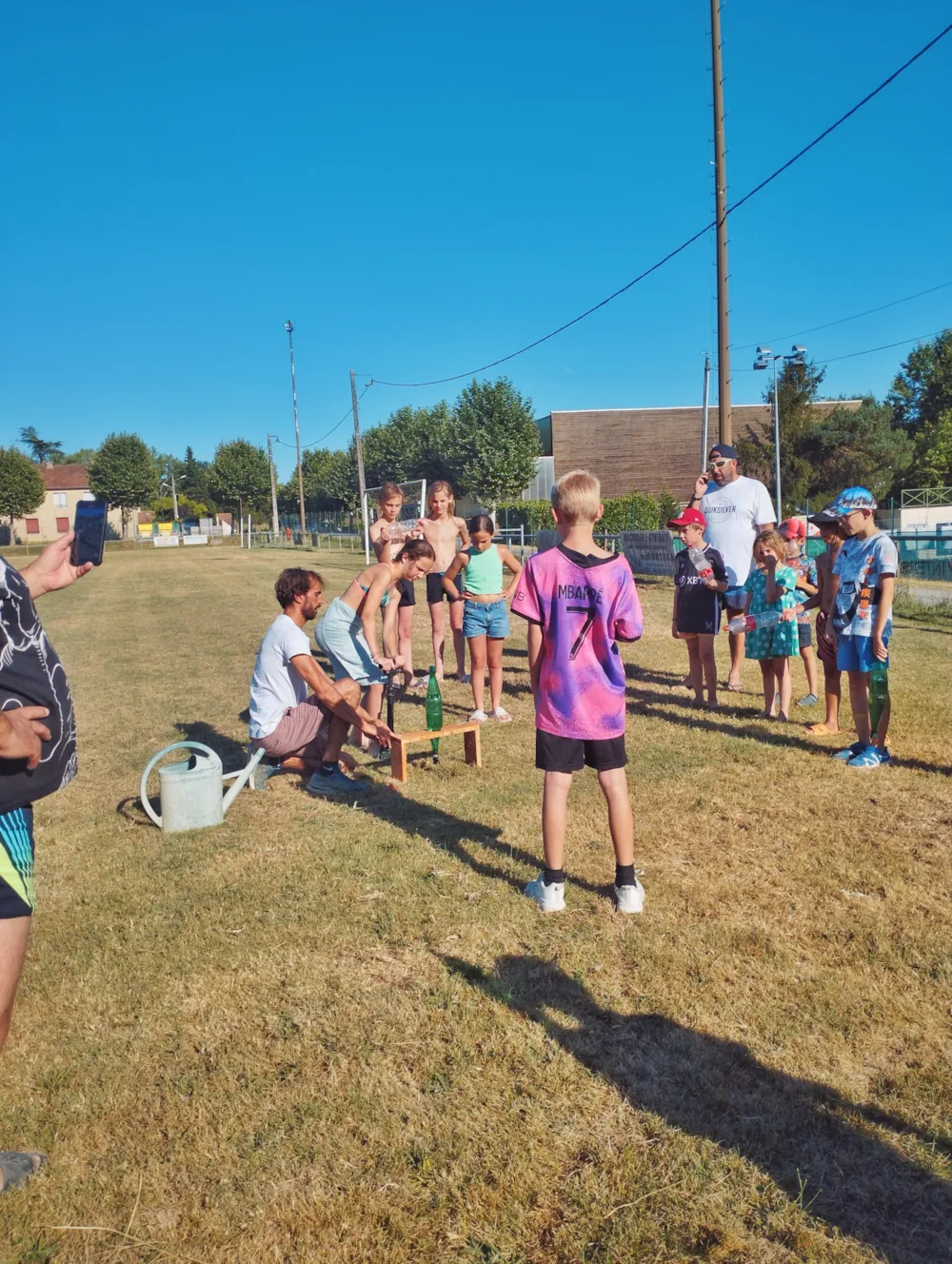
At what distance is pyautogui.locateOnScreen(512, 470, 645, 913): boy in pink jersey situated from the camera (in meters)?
3.85

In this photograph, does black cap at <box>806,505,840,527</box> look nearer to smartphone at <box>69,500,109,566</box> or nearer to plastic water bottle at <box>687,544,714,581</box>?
plastic water bottle at <box>687,544,714,581</box>

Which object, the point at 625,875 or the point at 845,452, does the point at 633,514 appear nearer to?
the point at 845,452

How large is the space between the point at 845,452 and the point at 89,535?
168 ft

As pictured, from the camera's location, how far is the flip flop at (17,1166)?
2494mm

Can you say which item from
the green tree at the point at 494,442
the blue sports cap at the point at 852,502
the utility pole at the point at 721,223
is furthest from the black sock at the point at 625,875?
the green tree at the point at 494,442

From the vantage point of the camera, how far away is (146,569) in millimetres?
34438

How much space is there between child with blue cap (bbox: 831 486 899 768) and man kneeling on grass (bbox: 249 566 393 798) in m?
3.13

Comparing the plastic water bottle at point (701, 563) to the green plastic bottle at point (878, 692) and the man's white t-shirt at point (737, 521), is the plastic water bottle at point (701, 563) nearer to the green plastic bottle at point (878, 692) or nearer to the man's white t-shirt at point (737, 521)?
the man's white t-shirt at point (737, 521)

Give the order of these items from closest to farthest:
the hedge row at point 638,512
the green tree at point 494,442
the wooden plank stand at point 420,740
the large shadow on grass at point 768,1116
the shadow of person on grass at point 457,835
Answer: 1. the large shadow on grass at point 768,1116
2. the shadow of person on grass at point 457,835
3. the wooden plank stand at point 420,740
4. the hedge row at point 638,512
5. the green tree at point 494,442

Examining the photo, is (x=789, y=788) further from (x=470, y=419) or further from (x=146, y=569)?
(x=470, y=419)

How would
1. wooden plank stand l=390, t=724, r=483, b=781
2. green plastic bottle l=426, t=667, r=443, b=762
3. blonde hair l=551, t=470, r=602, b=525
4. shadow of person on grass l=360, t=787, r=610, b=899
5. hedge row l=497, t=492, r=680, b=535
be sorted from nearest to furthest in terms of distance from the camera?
blonde hair l=551, t=470, r=602, b=525 < shadow of person on grass l=360, t=787, r=610, b=899 < wooden plank stand l=390, t=724, r=483, b=781 < green plastic bottle l=426, t=667, r=443, b=762 < hedge row l=497, t=492, r=680, b=535

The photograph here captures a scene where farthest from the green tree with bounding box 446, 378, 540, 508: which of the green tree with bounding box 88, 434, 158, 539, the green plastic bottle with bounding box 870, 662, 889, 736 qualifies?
the green plastic bottle with bounding box 870, 662, 889, 736

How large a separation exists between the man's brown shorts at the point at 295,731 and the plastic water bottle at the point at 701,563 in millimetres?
3453

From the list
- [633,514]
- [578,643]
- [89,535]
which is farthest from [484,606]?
[633,514]
